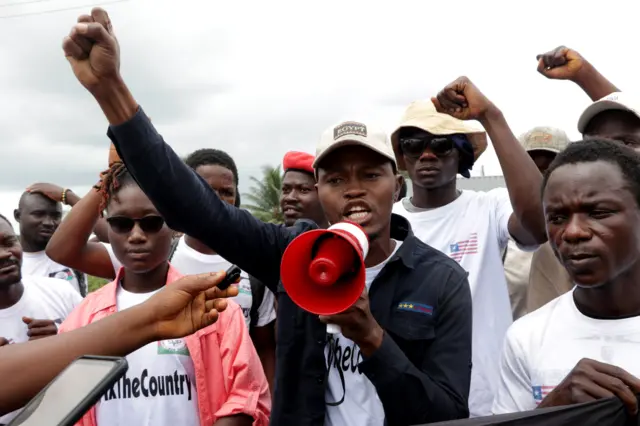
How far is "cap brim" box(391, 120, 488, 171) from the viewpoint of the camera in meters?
4.13

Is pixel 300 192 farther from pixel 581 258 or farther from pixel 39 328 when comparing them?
pixel 581 258

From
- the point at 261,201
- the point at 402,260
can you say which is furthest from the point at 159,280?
the point at 261,201

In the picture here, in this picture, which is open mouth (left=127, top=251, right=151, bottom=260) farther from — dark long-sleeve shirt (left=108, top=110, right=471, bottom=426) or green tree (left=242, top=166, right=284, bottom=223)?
green tree (left=242, top=166, right=284, bottom=223)

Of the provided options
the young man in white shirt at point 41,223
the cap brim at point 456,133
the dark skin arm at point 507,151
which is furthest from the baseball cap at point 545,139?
the young man in white shirt at point 41,223

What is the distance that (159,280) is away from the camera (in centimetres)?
352

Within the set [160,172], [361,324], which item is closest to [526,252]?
[361,324]

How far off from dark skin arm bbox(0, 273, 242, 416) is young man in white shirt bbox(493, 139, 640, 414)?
3.66ft

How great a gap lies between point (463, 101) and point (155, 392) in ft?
6.71

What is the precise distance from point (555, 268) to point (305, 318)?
6.03 feet

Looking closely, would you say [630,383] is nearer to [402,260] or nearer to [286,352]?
[402,260]

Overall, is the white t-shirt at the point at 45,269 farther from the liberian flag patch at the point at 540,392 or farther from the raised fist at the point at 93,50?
the liberian flag patch at the point at 540,392

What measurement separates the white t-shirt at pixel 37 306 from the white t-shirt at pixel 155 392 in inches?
53.9

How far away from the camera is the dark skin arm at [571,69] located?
361 cm

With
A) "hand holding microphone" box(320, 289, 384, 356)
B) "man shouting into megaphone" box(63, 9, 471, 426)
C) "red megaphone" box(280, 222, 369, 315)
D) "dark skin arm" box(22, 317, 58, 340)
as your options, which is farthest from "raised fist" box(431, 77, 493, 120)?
"dark skin arm" box(22, 317, 58, 340)
